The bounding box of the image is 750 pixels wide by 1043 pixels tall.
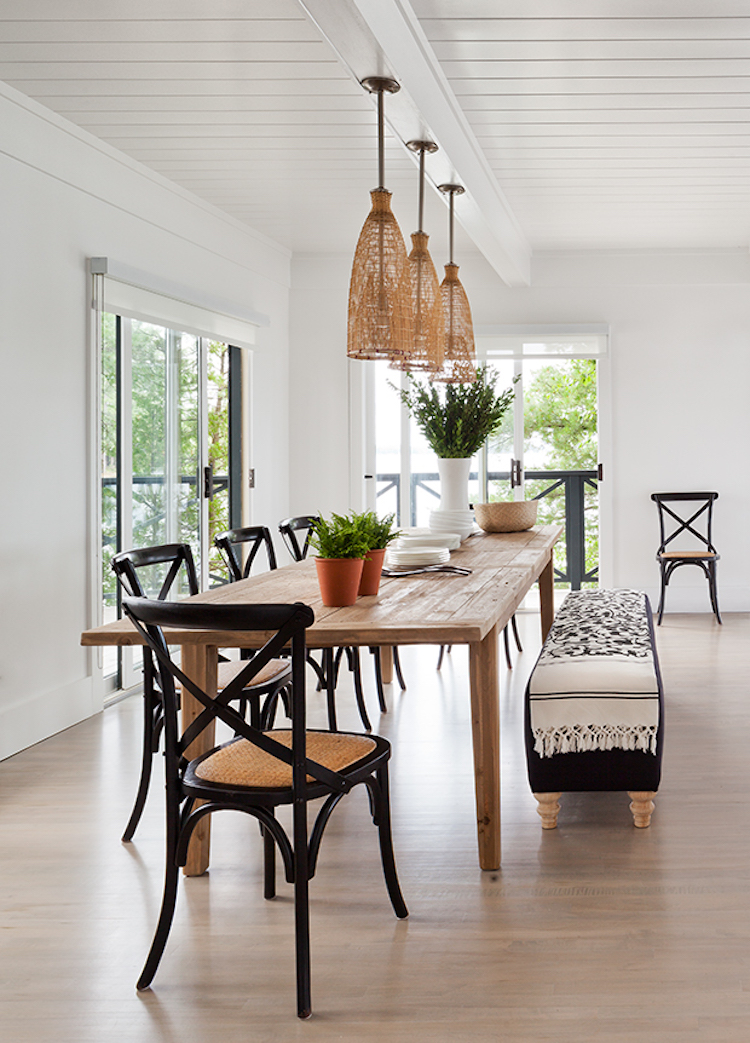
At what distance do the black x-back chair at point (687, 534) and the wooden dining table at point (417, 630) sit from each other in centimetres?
359

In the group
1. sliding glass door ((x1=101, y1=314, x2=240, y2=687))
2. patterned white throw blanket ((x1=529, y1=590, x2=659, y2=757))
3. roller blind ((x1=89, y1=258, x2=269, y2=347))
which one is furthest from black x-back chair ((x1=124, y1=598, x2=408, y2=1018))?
roller blind ((x1=89, y1=258, x2=269, y2=347))

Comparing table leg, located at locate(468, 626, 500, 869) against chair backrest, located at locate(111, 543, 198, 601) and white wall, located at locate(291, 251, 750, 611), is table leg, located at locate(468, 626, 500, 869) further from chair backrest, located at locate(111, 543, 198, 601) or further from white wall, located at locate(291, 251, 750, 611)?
white wall, located at locate(291, 251, 750, 611)

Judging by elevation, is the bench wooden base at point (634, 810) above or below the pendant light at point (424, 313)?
below

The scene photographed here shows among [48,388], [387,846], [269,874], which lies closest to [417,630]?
[387,846]

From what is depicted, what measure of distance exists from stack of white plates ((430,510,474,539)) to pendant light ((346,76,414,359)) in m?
1.75

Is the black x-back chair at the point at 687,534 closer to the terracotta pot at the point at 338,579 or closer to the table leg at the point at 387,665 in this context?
the table leg at the point at 387,665

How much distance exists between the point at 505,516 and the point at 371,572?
205cm

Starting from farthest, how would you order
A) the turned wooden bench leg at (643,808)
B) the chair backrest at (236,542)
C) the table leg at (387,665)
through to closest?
the table leg at (387,665) → the chair backrest at (236,542) → the turned wooden bench leg at (643,808)

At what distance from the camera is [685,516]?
703 centimetres

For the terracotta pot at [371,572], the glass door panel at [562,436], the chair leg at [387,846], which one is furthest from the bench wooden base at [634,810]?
the glass door panel at [562,436]

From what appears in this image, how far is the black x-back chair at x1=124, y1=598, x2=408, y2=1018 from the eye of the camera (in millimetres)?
1900

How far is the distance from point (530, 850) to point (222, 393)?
4.15 meters

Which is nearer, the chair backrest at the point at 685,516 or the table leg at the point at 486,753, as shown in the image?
the table leg at the point at 486,753

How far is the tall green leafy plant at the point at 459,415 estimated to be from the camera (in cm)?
420
